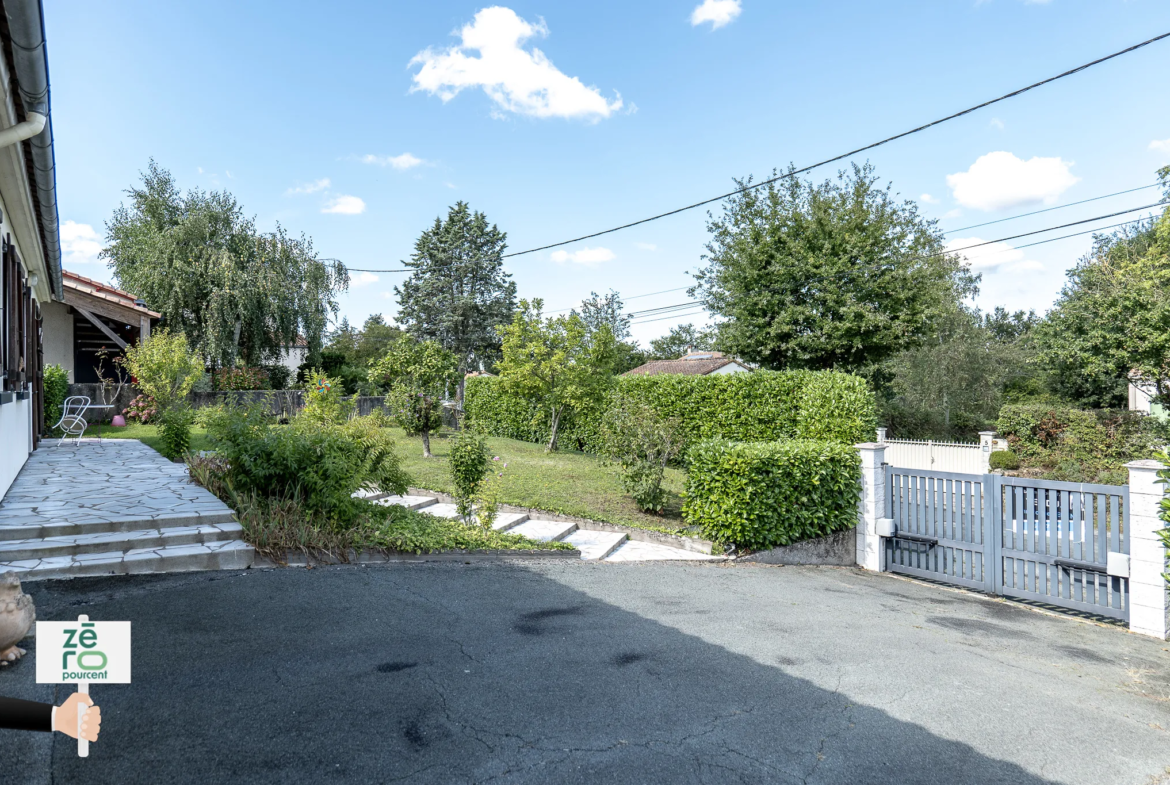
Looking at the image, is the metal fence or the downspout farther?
the metal fence

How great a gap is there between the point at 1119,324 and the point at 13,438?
23.6m

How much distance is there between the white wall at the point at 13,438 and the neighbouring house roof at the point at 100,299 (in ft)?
17.8

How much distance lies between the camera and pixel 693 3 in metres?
11.6

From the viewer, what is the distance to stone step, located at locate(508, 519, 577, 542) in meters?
8.14

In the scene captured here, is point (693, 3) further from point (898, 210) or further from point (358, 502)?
point (898, 210)

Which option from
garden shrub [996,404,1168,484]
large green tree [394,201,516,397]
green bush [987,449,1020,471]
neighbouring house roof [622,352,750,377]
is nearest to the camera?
garden shrub [996,404,1168,484]

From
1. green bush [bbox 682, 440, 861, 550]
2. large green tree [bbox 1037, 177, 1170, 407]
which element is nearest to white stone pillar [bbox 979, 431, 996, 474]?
large green tree [bbox 1037, 177, 1170, 407]

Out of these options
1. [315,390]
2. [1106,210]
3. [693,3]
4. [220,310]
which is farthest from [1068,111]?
[220,310]

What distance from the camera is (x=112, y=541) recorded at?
17.5ft

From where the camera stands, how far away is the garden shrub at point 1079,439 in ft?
50.8

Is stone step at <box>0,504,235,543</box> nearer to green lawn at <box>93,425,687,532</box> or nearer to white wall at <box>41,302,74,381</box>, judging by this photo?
green lawn at <box>93,425,687,532</box>

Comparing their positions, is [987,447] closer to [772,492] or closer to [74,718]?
[772,492]

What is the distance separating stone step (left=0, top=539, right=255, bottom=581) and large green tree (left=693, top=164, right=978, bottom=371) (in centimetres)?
1778

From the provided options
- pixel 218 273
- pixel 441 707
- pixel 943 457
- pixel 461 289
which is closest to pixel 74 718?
pixel 441 707
